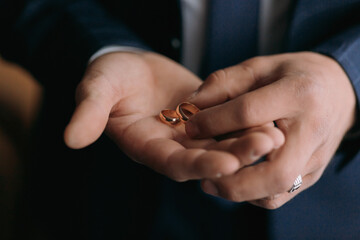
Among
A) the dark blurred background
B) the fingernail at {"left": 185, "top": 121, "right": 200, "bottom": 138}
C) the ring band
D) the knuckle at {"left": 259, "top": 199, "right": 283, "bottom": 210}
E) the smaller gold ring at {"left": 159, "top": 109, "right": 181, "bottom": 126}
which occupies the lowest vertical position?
the dark blurred background

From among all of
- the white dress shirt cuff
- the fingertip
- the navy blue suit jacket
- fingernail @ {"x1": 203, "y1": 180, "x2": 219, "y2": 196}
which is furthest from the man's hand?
the white dress shirt cuff

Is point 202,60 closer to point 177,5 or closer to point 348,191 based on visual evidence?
point 177,5

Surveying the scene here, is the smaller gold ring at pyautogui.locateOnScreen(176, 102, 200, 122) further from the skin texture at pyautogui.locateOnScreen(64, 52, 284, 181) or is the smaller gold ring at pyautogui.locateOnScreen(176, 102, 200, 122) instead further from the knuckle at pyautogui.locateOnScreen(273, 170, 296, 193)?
the knuckle at pyautogui.locateOnScreen(273, 170, 296, 193)

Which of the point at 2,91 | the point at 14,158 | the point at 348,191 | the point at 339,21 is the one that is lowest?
the point at 14,158

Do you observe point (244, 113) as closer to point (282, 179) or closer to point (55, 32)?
point (282, 179)

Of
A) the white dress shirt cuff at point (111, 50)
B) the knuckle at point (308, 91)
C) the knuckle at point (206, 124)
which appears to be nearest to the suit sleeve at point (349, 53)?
the knuckle at point (308, 91)

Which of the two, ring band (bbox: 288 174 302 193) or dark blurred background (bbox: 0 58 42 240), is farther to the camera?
dark blurred background (bbox: 0 58 42 240)

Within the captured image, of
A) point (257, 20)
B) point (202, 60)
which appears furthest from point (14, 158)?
point (257, 20)

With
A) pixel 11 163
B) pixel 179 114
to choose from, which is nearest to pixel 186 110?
pixel 179 114
